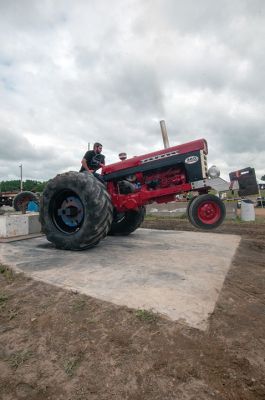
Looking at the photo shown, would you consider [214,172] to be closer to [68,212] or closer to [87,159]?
[87,159]

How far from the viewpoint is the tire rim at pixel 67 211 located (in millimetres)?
5090

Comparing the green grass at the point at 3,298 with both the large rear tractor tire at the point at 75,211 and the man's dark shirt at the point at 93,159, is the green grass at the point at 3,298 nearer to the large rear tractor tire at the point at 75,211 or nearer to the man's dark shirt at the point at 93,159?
the large rear tractor tire at the point at 75,211

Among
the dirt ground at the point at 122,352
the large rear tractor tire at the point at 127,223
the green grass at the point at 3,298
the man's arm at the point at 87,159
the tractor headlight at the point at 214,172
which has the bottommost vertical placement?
the dirt ground at the point at 122,352

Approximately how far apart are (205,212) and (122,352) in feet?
11.1

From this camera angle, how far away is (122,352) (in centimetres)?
184

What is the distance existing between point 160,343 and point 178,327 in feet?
0.72

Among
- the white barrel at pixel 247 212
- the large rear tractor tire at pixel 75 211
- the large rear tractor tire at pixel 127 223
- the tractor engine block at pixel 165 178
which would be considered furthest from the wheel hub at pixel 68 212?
the white barrel at pixel 247 212

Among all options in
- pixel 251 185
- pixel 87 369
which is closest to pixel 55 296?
pixel 87 369

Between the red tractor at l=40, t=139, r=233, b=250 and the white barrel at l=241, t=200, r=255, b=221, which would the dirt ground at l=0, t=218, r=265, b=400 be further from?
the white barrel at l=241, t=200, r=255, b=221

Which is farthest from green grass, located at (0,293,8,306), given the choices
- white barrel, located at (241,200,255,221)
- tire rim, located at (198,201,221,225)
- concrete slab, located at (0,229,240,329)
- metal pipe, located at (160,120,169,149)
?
white barrel, located at (241,200,255,221)

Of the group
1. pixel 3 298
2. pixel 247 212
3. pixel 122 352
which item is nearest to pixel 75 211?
pixel 3 298

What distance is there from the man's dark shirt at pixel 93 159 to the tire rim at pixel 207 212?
2.31m

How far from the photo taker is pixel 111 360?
Result: 1775 millimetres

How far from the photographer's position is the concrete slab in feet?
8.13
